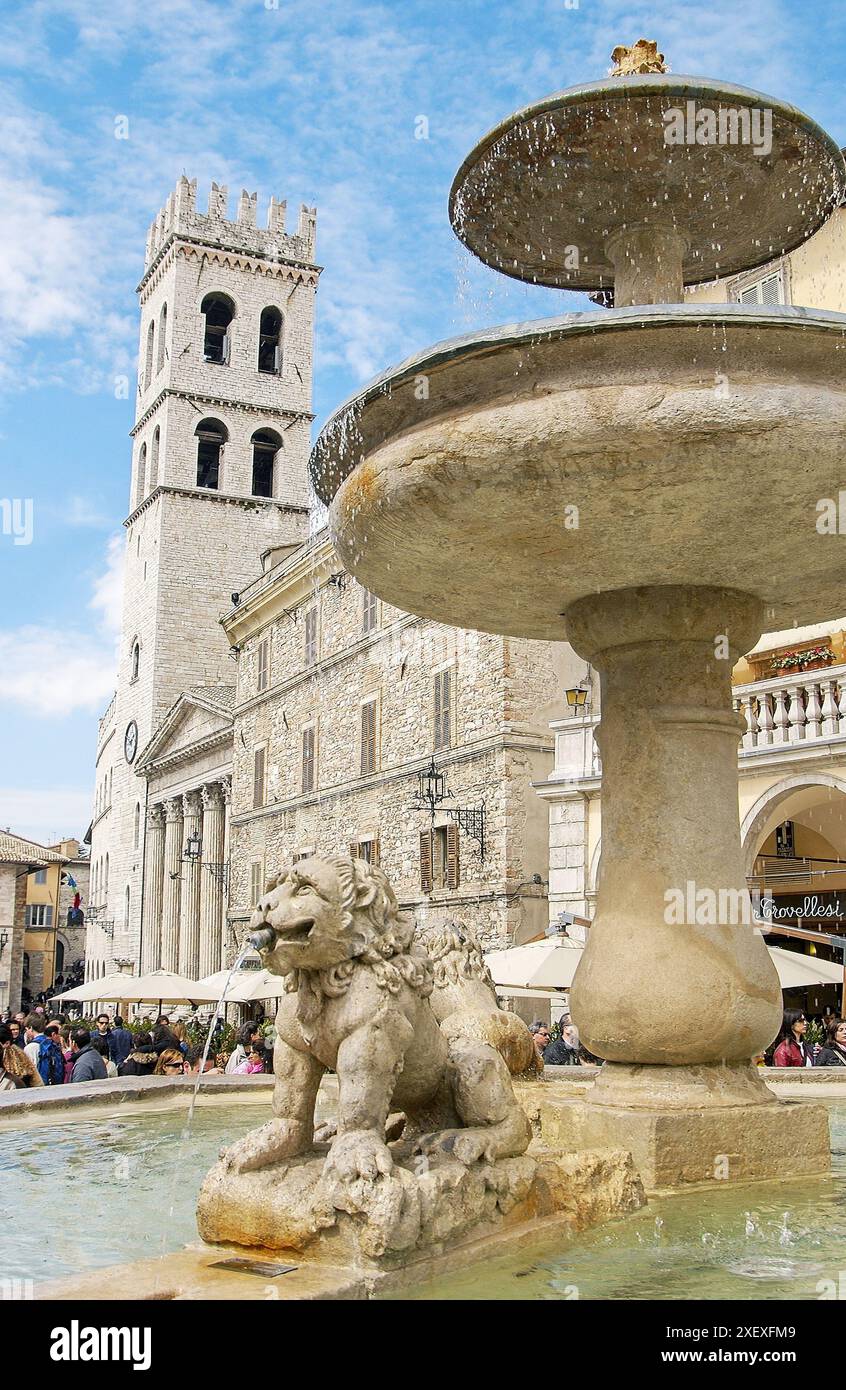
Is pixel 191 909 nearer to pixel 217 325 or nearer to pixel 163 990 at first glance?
pixel 217 325

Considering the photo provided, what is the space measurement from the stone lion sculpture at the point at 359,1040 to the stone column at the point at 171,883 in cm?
4313

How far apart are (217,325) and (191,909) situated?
25162mm

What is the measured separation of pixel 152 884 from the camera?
5025 cm

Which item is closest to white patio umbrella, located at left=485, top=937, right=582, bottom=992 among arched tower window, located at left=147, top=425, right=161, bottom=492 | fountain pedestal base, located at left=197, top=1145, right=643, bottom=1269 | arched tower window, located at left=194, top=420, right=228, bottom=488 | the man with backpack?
the man with backpack

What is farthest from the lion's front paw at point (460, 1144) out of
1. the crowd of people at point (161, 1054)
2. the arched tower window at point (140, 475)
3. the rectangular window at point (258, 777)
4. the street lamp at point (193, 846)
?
the arched tower window at point (140, 475)

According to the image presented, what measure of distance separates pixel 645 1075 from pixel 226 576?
155 ft

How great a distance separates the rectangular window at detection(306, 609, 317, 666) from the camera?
33.0m

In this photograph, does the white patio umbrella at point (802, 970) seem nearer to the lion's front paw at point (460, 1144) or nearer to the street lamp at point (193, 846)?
the lion's front paw at point (460, 1144)

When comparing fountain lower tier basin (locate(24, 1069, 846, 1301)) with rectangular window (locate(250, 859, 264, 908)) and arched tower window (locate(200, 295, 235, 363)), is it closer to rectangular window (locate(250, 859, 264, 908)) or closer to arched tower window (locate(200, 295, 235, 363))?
rectangular window (locate(250, 859, 264, 908))

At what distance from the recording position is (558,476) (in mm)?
4227

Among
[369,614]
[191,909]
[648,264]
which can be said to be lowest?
[191,909]

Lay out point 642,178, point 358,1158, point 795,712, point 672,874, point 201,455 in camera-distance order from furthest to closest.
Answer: point 201,455, point 795,712, point 642,178, point 672,874, point 358,1158

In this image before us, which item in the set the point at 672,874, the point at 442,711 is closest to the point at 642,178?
the point at 672,874
